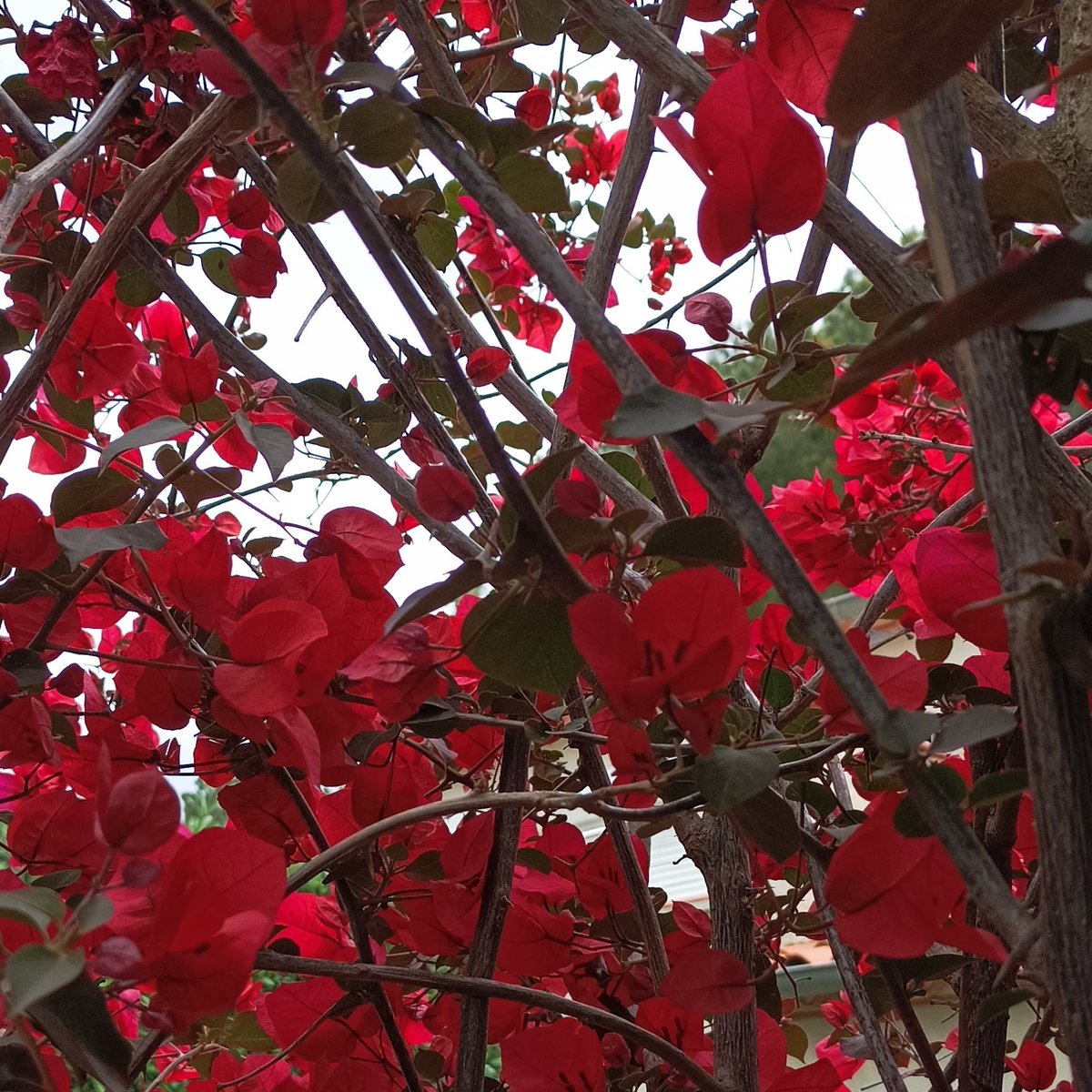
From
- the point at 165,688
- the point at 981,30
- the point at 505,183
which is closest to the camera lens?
the point at 981,30

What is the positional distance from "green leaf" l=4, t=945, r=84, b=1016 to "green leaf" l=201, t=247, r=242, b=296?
492 millimetres

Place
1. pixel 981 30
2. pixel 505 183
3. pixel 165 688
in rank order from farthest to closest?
pixel 165 688
pixel 505 183
pixel 981 30

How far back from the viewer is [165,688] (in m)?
0.45

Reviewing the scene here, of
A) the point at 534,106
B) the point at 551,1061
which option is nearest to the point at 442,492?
the point at 551,1061

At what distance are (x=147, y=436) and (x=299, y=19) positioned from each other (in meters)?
0.15

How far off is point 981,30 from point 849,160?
0.35 m

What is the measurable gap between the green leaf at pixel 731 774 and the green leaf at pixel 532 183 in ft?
0.57

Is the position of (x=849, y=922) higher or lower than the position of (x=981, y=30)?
lower

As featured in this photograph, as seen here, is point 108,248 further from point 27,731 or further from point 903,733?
point 903,733

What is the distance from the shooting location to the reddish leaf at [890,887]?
0.96ft

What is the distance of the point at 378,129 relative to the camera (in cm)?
29

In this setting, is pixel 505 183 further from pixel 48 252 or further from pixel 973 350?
pixel 48 252

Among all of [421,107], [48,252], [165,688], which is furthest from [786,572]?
[48,252]

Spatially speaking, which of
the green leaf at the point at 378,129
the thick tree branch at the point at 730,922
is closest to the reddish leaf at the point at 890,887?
the thick tree branch at the point at 730,922
